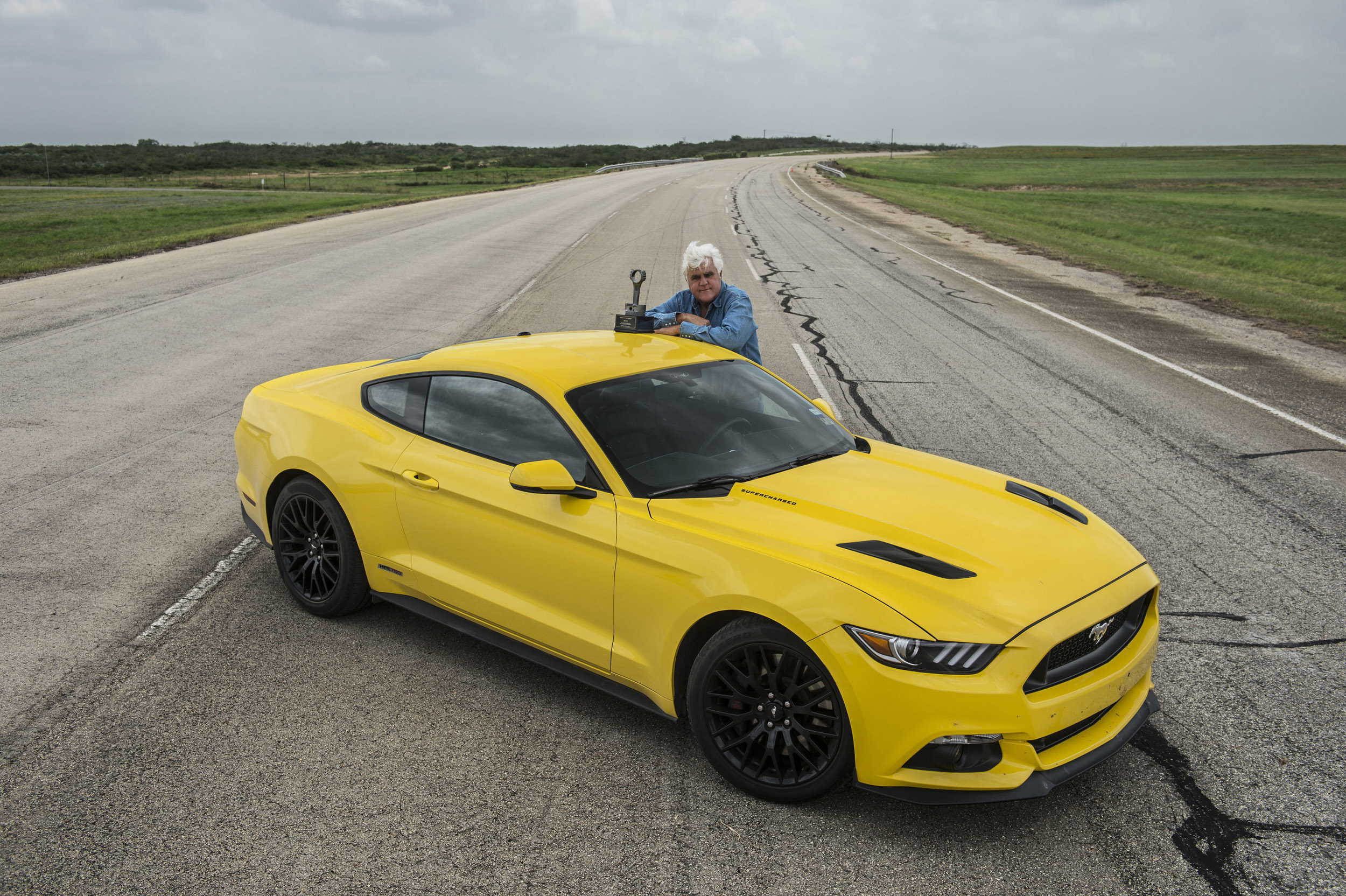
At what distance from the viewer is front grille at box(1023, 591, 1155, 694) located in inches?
120

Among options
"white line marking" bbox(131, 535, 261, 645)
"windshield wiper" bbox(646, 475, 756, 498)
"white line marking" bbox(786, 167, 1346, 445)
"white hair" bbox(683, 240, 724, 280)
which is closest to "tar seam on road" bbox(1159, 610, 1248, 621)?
"windshield wiper" bbox(646, 475, 756, 498)

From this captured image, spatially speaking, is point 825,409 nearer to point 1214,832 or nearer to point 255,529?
point 1214,832

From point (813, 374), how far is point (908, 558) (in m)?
7.18

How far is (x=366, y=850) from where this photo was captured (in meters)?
3.11

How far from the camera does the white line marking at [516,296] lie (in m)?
14.4

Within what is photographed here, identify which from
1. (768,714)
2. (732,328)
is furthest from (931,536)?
(732,328)

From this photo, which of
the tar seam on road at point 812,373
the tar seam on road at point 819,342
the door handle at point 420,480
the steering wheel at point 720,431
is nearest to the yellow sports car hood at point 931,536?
the steering wheel at point 720,431

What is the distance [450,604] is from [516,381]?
1074 mm

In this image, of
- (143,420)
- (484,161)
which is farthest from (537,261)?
(484,161)

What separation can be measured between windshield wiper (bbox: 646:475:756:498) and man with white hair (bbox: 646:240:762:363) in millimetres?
2231

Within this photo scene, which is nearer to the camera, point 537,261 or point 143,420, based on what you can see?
point 143,420

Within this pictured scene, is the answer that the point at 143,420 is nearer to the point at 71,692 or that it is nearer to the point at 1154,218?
the point at 71,692

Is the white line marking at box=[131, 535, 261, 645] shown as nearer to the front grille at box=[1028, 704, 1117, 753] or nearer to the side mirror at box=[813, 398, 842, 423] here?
the side mirror at box=[813, 398, 842, 423]

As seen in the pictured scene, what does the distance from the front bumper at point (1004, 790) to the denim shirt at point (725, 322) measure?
332cm
